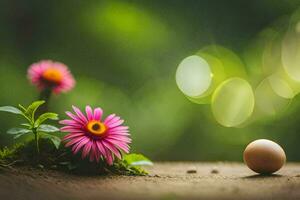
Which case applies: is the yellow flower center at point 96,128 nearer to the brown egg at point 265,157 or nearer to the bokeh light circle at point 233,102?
the brown egg at point 265,157

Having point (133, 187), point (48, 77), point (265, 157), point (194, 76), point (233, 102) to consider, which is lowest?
point (133, 187)

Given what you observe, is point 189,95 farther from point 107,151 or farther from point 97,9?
point 107,151

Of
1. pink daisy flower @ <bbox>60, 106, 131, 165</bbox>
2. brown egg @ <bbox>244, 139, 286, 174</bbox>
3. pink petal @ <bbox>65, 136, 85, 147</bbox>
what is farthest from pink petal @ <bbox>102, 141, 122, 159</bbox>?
brown egg @ <bbox>244, 139, 286, 174</bbox>

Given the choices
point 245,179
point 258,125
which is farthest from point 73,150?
point 258,125

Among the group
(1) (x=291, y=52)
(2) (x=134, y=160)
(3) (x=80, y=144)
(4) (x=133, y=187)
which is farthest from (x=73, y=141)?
(1) (x=291, y=52)

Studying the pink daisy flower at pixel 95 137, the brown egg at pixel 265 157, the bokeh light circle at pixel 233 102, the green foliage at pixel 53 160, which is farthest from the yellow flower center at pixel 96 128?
the bokeh light circle at pixel 233 102

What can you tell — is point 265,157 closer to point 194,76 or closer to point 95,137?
point 95,137

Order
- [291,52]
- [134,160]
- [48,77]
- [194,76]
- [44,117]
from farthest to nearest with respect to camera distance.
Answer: [194,76] → [291,52] → [48,77] → [134,160] → [44,117]
